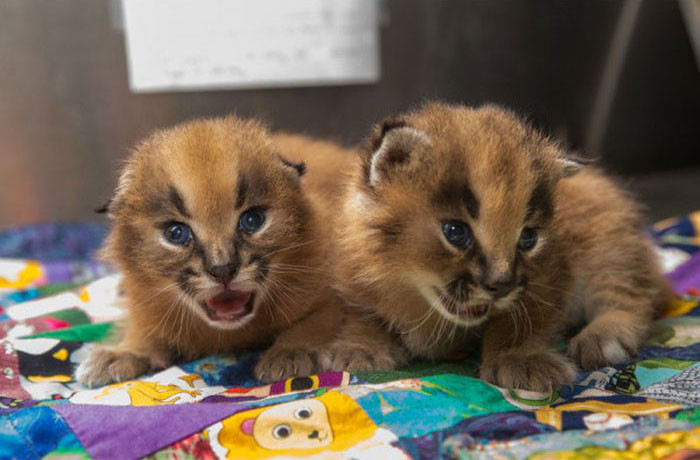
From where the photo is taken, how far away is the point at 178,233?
1.90m

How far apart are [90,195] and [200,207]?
1957 mm

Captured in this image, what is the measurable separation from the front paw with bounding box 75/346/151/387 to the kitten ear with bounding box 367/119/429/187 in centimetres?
87

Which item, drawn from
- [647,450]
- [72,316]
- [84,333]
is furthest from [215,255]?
[647,450]

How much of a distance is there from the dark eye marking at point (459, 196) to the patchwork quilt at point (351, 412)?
16.0 inches

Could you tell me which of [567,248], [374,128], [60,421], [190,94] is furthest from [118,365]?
[190,94]

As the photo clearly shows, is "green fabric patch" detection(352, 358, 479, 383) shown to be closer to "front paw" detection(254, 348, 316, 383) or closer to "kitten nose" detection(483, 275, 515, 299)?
"front paw" detection(254, 348, 316, 383)

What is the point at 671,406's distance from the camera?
4.93ft

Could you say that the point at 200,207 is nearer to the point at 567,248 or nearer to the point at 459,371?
the point at 459,371

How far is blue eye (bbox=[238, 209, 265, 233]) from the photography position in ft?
6.34

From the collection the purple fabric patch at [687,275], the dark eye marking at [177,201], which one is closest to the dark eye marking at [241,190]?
the dark eye marking at [177,201]

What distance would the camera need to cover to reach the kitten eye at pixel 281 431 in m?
1.43

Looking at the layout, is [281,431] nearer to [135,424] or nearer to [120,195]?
[135,424]

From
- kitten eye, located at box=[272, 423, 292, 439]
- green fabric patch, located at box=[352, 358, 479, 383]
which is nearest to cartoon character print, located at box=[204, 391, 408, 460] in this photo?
kitten eye, located at box=[272, 423, 292, 439]

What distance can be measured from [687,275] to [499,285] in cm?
161
